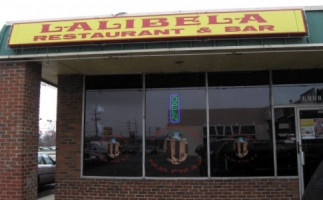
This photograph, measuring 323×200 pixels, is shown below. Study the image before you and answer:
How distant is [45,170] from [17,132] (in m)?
8.00

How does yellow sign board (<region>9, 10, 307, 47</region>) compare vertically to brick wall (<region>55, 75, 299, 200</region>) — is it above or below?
above

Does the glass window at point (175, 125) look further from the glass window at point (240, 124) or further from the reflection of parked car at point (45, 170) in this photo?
the reflection of parked car at point (45, 170)

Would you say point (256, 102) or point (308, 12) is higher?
point (308, 12)

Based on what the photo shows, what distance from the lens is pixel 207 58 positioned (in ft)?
25.1

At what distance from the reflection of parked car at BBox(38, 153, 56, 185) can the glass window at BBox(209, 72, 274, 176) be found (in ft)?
26.6

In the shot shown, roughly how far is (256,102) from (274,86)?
534 mm

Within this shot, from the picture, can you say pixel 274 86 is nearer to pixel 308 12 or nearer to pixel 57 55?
pixel 308 12

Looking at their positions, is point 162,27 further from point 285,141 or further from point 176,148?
point 285,141

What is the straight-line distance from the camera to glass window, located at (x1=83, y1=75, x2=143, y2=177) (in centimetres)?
916

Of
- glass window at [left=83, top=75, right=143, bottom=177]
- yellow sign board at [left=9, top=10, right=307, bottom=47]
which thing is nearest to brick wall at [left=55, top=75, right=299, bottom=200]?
glass window at [left=83, top=75, right=143, bottom=177]

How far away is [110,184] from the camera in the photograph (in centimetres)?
902

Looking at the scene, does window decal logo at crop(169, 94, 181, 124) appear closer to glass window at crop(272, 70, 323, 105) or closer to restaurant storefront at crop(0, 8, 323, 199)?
restaurant storefront at crop(0, 8, 323, 199)

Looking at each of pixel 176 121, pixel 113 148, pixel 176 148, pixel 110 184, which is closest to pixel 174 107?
pixel 176 121

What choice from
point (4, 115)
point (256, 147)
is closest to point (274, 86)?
point (256, 147)
